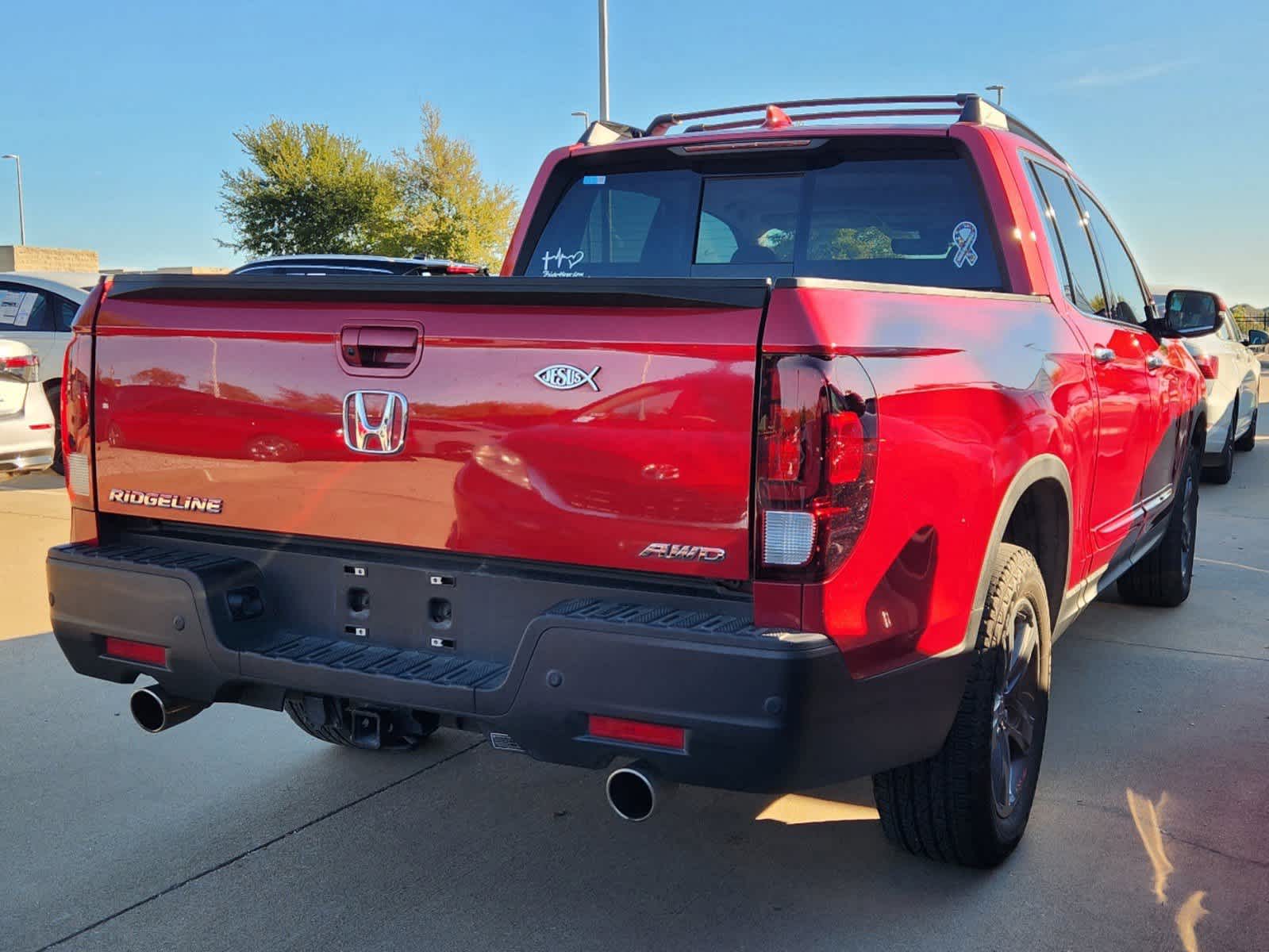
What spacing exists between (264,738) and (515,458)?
2158mm

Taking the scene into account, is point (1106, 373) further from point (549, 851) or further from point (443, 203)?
point (443, 203)

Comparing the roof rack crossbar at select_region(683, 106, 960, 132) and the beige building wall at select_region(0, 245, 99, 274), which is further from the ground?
the beige building wall at select_region(0, 245, 99, 274)

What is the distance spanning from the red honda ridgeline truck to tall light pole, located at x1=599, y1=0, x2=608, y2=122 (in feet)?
61.3

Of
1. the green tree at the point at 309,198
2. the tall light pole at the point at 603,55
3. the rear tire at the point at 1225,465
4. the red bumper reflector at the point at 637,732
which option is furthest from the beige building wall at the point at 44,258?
the red bumper reflector at the point at 637,732

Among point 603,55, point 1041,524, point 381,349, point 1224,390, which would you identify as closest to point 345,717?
point 381,349

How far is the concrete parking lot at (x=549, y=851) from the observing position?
2955 millimetres

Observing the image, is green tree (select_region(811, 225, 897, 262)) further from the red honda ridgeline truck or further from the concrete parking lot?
the concrete parking lot

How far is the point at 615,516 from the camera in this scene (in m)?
2.57

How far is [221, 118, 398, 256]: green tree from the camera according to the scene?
131ft

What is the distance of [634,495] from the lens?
100.0 inches

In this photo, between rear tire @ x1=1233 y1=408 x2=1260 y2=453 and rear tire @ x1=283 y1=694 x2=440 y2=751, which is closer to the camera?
rear tire @ x1=283 y1=694 x2=440 y2=751

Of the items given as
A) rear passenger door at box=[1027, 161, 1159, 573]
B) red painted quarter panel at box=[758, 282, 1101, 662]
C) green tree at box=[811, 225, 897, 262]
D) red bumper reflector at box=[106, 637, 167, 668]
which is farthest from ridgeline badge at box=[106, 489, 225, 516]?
rear passenger door at box=[1027, 161, 1159, 573]

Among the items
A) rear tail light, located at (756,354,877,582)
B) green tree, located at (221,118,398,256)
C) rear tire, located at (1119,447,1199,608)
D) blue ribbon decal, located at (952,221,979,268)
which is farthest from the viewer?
green tree, located at (221,118,398,256)

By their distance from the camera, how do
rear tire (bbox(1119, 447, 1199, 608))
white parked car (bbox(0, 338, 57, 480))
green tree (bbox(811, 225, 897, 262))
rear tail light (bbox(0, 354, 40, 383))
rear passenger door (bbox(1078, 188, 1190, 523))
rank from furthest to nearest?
rear tail light (bbox(0, 354, 40, 383)), white parked car (bbox(0, 338, 57, 480)), rear tire (bbox(1119, 447, 1199, 608)), rear passenger door (bbox(1078, 188, 1190, 523)), green tree (bbox(811, 225, 897, 262))
